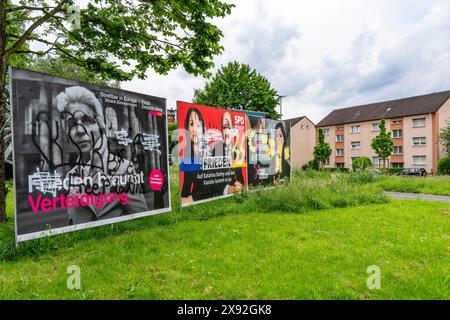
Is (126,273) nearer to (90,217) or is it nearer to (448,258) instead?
(90,217)

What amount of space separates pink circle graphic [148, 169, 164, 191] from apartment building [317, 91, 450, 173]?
1818 inches

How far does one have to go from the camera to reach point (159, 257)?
5.05 m

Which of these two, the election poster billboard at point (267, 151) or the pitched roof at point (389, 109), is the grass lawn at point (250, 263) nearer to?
the election poster billboard at point (267, 151)

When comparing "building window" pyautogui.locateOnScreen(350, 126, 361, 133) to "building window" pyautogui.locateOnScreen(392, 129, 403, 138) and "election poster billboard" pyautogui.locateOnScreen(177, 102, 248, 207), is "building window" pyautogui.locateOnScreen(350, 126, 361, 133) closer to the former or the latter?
"building window" pyautogui.locateOnScreen(392, 129, 403, 138)

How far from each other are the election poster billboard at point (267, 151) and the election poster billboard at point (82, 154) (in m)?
4.66

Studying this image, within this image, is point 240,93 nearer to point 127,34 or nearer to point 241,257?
point 127,34

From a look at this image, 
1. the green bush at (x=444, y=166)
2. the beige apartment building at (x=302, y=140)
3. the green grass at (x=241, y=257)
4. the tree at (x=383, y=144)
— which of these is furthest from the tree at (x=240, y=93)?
the green grass at (x=241, y=257)

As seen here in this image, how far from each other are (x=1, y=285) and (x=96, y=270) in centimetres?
120

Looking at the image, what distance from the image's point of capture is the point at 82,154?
596 cm

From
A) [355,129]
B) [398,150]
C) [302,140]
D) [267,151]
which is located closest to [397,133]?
[398,150]

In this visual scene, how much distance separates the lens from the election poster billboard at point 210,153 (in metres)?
8.44

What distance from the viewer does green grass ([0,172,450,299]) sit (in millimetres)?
3771
